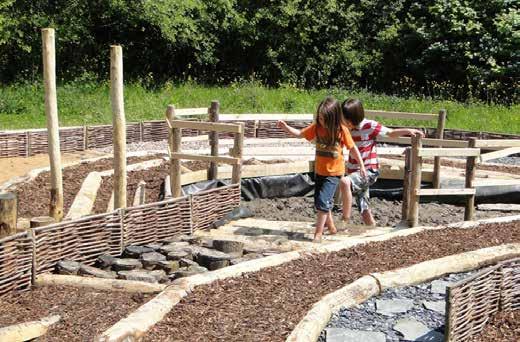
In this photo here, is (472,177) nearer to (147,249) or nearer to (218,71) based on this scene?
(147,249)

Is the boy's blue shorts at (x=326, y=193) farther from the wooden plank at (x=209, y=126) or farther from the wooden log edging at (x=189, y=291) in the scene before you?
the wooden plank at (x=209, y=126)

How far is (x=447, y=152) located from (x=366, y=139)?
838 mm

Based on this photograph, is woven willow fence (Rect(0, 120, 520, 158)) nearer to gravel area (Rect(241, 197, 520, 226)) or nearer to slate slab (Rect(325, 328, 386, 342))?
gravel area (Rect(241, 197, 520, 226))

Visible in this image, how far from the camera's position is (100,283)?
5.63 m

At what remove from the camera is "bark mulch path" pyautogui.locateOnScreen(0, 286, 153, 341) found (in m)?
4.76

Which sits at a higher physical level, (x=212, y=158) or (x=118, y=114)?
(x=118, y=114)

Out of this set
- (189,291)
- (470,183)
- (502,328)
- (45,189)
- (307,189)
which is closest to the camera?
(502,328)

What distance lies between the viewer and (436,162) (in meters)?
9.80

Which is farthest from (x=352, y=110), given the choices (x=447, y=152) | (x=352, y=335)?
(x=352, y=335)

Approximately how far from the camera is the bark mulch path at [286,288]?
179 inches

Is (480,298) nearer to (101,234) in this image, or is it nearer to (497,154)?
(101,234)

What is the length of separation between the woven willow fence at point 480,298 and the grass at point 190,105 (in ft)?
38.4

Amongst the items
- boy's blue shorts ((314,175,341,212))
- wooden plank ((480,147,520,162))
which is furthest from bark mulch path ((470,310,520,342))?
wooden plank ((480,147,520,162))

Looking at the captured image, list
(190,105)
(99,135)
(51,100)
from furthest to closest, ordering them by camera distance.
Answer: (190,105) → (99,135) → (51,100)
